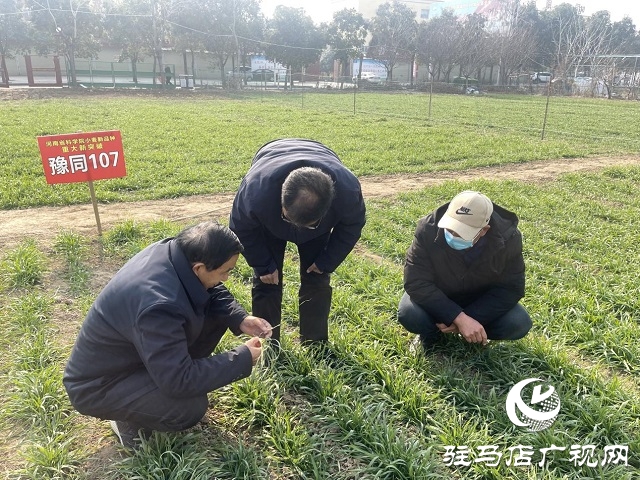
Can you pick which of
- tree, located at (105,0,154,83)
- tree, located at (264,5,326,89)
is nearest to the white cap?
tree, located at (105,0,154,83)

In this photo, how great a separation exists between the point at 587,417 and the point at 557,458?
1.12 ft

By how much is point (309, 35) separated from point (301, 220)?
4127cm

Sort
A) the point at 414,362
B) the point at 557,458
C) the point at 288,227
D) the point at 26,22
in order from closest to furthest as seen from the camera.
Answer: the point at 557,458 < the point at 288,227 < the point at 414,362 < the point at 26,22

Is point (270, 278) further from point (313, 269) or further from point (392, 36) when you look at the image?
point (392, 36)

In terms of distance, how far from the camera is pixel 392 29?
45.4 meters

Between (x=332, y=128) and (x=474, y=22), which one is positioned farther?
(x=474, y=22)

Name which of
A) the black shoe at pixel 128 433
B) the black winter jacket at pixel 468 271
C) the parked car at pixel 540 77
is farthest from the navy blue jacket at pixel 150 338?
the parked car at pixel 540 77

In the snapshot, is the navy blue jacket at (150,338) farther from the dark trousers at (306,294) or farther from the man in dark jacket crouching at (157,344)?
the dark trousers at (306,294)

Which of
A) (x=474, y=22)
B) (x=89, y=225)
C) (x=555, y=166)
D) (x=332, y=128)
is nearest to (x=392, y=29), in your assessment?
(x=474, y=22)

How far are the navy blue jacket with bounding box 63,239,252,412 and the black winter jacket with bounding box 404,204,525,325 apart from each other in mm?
1271

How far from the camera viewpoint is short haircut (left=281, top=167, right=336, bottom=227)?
236cm

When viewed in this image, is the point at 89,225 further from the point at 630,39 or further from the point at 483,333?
the point at 630,39

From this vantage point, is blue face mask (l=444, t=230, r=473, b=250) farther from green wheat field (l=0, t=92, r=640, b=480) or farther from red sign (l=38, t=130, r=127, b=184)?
red sign (l=38, t=130, r=127, b=184)

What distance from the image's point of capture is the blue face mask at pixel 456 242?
2877 mm
